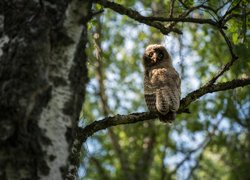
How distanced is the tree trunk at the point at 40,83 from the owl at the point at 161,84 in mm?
2708

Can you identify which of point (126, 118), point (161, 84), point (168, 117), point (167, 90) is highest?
point (161, 84)

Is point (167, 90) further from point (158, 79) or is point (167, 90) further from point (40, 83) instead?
point (40, 83)

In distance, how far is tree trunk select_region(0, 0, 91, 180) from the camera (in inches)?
93.7

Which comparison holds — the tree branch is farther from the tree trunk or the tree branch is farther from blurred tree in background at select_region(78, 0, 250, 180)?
blurred tree in background at select_region(78, 0, 250, 180)

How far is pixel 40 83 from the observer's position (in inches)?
96.3

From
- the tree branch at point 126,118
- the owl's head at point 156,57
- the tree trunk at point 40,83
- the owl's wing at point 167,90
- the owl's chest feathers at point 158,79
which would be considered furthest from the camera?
the owl's head at point 156,57

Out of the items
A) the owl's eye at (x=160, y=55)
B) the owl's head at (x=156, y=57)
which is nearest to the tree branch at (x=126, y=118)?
the owl's head at (x=156, y=57)

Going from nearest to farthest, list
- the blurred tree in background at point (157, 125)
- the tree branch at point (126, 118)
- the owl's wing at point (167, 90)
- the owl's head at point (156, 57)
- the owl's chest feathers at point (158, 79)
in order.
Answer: the tree branch at point (126, 118) → the owl's wing at point (167, 90) → the owl's chest feathers at point (158, 79) → the owl's head at point (156, 57) → the blurred tree in background at point (157, 125)

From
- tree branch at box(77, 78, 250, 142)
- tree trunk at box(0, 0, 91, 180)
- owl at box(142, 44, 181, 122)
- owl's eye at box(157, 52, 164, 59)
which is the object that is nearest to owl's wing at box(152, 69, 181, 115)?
owl at box(142, 44, 181, 122)

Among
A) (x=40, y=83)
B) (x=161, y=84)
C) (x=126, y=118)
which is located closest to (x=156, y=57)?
(x=161, y=84)

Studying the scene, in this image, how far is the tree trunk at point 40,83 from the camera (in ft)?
7.80

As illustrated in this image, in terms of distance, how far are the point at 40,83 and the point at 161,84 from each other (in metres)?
3.66

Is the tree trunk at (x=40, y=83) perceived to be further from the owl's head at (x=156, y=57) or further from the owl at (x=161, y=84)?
the owl's head at (x=156, y=57)

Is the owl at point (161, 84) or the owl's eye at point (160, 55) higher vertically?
the owl's eye at point (160, 55)
